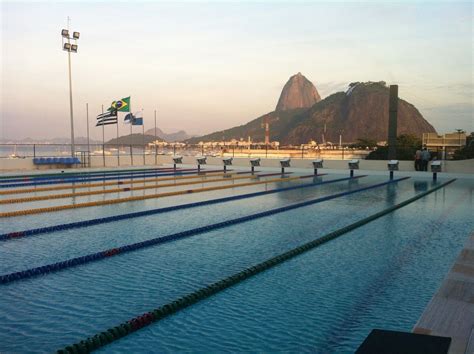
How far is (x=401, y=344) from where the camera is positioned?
2104 mm

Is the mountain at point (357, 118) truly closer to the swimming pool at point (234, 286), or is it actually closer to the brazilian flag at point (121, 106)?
the brazilian flag at point (121, 106)

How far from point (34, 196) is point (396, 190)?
943 cm

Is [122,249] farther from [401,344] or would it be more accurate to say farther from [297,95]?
[297,95]

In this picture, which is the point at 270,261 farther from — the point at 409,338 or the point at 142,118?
the point at 142,118

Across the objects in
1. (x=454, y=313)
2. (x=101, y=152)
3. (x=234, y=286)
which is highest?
(x=101, y=152)

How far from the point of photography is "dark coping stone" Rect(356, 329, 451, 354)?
2.03 metres

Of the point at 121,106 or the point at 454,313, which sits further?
the point at 121,106

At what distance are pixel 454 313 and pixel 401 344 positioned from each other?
129cm

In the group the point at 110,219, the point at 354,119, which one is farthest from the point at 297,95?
the point at 110,219

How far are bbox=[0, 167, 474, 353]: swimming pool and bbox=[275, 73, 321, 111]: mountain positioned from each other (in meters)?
152

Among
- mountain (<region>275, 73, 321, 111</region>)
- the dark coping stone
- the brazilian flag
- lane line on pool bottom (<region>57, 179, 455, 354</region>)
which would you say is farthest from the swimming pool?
mountain (<region>275, 73, 321, 111</region>)

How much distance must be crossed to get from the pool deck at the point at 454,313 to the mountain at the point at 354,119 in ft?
343

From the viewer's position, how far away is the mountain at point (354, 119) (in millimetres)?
108250

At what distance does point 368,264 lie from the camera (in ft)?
16.1
